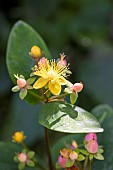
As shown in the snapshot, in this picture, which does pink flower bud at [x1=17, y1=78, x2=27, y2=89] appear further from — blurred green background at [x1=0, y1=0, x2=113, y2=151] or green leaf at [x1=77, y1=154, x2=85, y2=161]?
blurred green background at [x1=0, y1=0, x2=113, y2=151]

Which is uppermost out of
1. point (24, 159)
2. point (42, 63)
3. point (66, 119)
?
point (42, 63)

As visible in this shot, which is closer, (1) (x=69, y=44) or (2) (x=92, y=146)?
(2) (x=92, y=146)

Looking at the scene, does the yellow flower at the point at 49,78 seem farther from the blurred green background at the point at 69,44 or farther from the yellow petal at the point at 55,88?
the blurred green background at the point at 69,44

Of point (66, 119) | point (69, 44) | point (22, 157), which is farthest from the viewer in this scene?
point (69, 44)

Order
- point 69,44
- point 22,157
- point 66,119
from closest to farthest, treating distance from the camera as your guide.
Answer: point 66,119
point 22,157
point 69,44

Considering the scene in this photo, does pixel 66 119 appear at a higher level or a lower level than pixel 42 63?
lower

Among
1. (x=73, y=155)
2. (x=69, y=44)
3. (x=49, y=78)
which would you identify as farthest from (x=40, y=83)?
(x=69, y=44)

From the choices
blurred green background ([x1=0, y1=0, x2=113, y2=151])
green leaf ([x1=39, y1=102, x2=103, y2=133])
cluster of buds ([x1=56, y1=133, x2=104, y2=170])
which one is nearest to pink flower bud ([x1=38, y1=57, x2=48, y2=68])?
green leaf ([x1=39, y1=102, x2=103, y2=133])

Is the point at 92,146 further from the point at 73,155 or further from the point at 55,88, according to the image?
the point at 55,88

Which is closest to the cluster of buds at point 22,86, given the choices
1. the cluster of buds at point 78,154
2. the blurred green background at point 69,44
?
the cluster of buds at point 78,154
